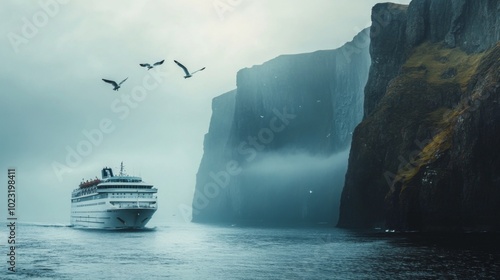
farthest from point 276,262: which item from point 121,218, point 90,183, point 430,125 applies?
point 90,183

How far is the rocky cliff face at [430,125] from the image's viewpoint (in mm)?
118000

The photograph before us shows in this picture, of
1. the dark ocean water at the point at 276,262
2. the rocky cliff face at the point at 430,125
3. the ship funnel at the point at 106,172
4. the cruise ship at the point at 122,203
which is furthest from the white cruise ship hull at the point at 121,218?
the rocky cliff face at the point at 430,125

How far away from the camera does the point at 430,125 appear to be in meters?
139

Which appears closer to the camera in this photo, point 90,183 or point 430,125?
point 430,125

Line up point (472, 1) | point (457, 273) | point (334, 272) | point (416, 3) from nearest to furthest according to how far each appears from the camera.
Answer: point (457, 273)
point (334, 272)
point (472, 1)
point (416, 3)

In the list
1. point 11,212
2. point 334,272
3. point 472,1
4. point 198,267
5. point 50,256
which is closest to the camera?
point 11,212

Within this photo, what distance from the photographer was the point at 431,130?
138m

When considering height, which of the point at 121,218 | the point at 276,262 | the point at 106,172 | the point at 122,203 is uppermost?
the point at 106,172

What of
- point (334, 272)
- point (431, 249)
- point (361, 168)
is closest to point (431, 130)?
point (361, 168)

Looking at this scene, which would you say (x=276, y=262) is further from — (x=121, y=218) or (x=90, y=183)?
(x=90, y=183)

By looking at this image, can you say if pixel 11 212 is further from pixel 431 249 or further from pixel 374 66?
pixel 374 66

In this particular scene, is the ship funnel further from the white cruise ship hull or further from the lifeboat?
the white cruise ship hull

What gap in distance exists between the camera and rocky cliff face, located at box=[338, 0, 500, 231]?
387 feet

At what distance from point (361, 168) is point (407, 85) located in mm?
26464
